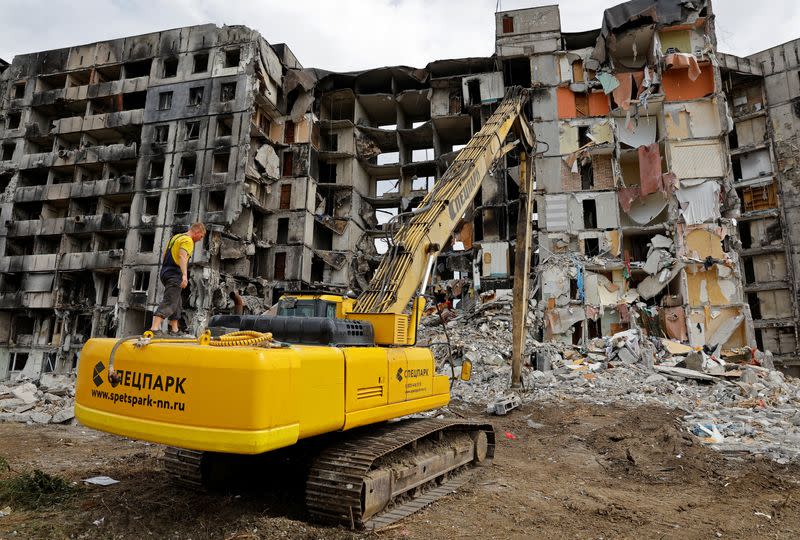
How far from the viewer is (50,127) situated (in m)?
37.2

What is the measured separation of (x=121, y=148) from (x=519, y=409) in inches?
1290

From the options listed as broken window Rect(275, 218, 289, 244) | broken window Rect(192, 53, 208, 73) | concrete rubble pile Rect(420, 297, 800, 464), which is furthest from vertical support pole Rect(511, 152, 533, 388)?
broken window Rect(192, 53, 208, 73)

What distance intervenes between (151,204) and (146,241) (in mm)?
2500

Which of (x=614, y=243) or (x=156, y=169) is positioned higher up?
(x=156, y=169)

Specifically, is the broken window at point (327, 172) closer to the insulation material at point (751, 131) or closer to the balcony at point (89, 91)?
the balcony at point (89, 91)

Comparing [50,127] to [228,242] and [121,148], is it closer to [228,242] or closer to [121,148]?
[121,148]

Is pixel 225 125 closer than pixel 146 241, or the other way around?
pixel 146 241

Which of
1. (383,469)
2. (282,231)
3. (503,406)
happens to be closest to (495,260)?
(282,231)

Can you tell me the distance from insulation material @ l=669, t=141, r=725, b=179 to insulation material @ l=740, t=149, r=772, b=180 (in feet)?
37.3

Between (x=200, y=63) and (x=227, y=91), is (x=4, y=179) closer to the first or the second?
(x=200, y=63)

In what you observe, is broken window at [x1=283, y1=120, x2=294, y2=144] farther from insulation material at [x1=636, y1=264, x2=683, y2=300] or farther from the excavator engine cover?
the excavator engine cover

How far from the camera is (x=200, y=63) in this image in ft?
113

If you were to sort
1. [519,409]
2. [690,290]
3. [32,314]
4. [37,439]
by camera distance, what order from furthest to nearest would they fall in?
[32,314] → [690,290] → [519,409] → [37,439]

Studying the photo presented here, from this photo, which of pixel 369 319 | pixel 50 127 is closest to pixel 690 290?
pixel 369 319
